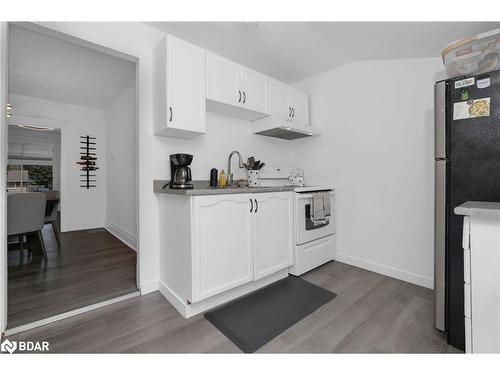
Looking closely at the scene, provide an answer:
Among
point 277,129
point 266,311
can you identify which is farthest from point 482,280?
point 277,129

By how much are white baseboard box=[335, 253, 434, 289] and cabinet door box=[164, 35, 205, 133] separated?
7.33 feet

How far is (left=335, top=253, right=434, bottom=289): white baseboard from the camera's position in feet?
7.03

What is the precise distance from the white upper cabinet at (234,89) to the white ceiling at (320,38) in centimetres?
22

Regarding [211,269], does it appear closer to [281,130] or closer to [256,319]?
[256,319]

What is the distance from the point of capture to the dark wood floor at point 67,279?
5.76 feet

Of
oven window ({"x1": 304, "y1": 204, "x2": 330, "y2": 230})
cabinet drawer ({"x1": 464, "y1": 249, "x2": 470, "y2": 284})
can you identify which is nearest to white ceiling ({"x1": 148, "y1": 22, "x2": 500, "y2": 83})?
oven window ({"x1": 304, "y1": 204, "x2": 330, "y2": 230})

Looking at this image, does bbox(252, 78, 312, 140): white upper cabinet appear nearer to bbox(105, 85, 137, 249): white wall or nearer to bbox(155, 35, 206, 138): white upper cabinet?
bbox(155, 35, 206, 138): white upper cabinet

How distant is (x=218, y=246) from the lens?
172 cm

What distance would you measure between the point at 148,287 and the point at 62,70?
3090 mm

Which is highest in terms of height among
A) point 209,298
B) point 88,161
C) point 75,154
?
point 75,154

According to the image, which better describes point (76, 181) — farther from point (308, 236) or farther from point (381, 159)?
point (381, 159)

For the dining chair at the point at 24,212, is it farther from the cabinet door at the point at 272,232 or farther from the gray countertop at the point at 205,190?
the cabinet door at the point at 272,232
